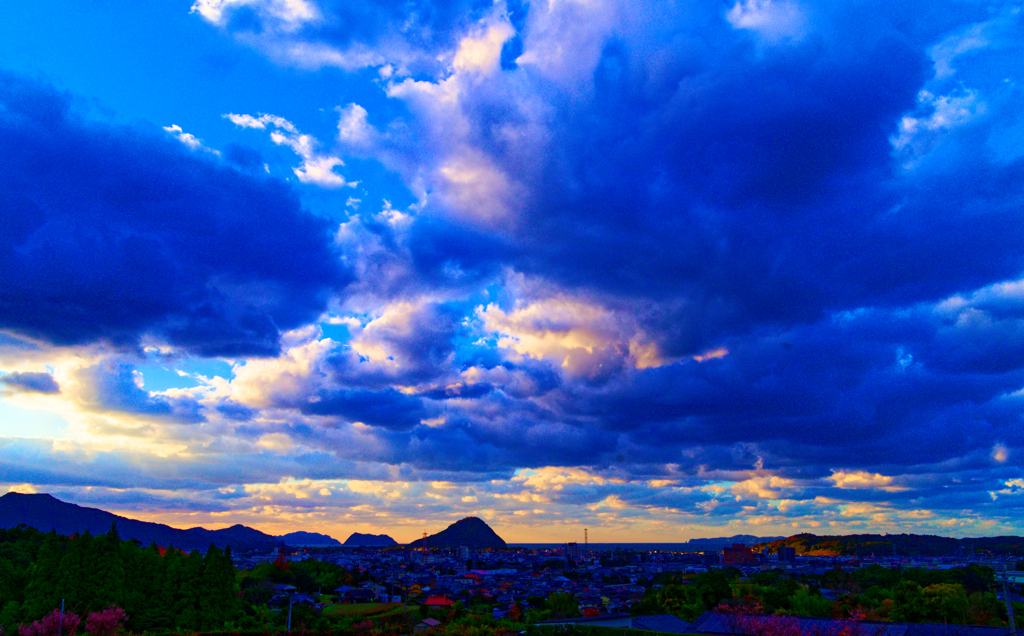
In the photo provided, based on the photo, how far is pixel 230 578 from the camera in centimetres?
4278

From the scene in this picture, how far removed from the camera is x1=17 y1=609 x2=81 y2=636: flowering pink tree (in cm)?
2858

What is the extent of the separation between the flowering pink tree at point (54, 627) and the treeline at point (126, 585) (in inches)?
167

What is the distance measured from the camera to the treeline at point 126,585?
120 feet

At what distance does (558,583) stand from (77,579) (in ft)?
399

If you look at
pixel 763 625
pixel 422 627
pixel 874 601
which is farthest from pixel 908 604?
pixel 763 625

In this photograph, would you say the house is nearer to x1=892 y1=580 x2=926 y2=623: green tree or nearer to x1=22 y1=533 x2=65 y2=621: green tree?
x1=22 y1=533 x2=65 y2=621: green tree

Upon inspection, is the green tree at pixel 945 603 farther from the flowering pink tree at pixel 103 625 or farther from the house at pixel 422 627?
the flowering pink tree at pixel 103 625

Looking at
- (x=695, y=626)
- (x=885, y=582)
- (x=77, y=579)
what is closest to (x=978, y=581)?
(x=885, y=582)

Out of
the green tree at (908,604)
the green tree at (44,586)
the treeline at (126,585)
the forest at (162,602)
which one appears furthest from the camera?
the green tree at (908,604)

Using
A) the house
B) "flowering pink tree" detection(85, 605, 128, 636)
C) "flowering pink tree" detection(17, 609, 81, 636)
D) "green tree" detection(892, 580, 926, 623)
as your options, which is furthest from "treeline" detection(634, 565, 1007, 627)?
"flowering pink tree" detection(17, 609, 81, 636)

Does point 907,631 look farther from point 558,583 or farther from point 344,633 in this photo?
point 558,583

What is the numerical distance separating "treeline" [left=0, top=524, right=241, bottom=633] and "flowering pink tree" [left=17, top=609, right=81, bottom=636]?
4.23 meters

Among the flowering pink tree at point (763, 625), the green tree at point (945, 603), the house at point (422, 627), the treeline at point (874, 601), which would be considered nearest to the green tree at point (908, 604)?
the treeline at point (874, 601)

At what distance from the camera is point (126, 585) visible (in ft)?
129
